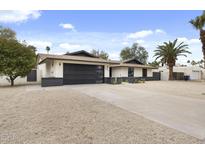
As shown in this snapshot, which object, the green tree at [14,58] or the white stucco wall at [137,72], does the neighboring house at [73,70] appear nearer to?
the green tree at [14,58]

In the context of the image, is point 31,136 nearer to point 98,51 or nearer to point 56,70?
point 56,70

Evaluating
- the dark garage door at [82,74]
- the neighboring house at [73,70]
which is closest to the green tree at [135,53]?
the neighboring house at [73,70]

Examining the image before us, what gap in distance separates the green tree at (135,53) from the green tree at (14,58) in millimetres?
35332

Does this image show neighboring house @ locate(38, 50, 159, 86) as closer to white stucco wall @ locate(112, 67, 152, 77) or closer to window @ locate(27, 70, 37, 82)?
window @ locate(27, 70, 37, 82)

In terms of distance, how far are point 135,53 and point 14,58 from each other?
38595mm

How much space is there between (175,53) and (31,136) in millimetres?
26817

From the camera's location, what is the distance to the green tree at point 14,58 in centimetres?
1418

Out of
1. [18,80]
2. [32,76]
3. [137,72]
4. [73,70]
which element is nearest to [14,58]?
[73,70]
